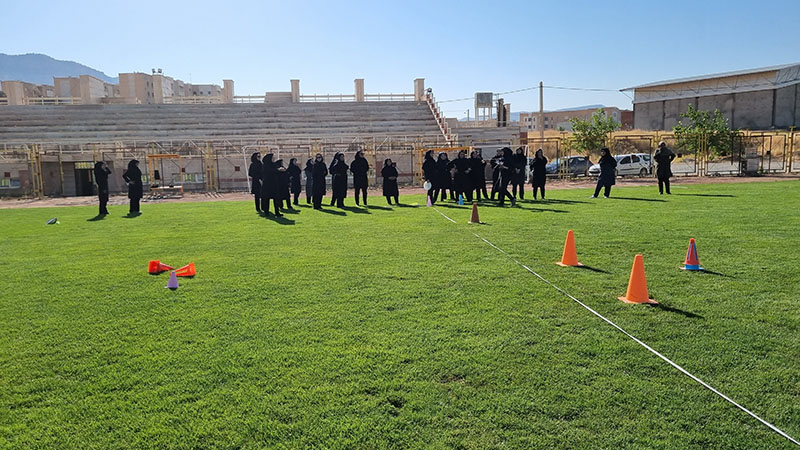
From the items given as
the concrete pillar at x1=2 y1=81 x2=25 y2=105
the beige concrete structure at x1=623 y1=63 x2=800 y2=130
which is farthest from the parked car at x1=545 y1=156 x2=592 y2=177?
the concrete pillar at x1=2 y1=81 x2=25 y2=105

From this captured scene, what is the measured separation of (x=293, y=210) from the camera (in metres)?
18.3

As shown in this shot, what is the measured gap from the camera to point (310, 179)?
21.0 metres

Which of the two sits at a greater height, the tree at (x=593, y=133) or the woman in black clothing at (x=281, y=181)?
the tree at (x=593, y=133)

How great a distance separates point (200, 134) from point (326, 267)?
3160 centimetres

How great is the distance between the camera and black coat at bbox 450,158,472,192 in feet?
64.2

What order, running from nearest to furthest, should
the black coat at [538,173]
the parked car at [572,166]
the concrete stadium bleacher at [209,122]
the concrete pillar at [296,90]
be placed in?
the black coat at [538,173], the parked car at [572,166], the concrete stadium bleacher at [209,122], the concrete pillar at [296,90]

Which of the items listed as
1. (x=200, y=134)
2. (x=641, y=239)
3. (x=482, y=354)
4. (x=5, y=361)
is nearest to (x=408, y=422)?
(x=482, y=354)

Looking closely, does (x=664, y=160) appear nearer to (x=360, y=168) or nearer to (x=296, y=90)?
(x=360, y=168)

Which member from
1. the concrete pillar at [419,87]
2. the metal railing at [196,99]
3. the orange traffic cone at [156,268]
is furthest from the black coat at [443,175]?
the metal railing at [196,99]

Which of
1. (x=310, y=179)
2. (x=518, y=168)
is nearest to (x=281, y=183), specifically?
(x=310, y=179)

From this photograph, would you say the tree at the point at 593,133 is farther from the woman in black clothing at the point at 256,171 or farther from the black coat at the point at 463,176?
the woman in black clothing at the point at 256,171

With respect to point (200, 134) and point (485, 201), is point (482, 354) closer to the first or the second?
point (485, 201)

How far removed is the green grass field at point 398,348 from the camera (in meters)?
3.58

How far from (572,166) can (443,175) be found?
17581mm
